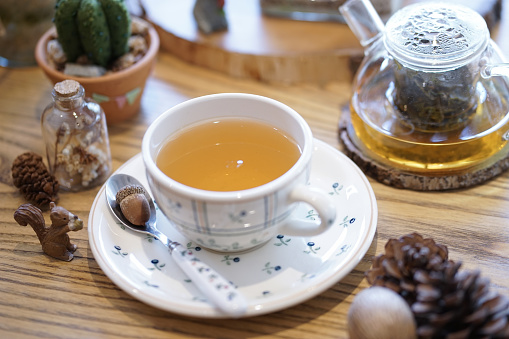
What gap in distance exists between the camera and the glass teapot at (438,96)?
79 centimetres

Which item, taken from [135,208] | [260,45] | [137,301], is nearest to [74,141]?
[135,208]

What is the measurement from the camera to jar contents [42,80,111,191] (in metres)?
0.85

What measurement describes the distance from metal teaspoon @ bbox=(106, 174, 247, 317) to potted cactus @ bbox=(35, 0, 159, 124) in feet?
0.74

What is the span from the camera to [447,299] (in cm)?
54

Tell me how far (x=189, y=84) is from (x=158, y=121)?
1.32 ft

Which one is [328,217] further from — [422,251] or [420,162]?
[420,162]

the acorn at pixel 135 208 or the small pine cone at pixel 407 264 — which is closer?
the small pine cone at pixel 407 264

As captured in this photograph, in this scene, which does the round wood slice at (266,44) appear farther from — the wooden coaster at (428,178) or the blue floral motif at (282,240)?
the blue floral motif at (282,240)

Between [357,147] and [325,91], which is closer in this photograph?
[357,147]

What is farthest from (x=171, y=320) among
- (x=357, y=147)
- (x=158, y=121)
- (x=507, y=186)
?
(x=507, y=186)

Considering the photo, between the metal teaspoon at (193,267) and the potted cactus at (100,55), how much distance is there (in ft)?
0.74

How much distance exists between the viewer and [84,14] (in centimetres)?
92

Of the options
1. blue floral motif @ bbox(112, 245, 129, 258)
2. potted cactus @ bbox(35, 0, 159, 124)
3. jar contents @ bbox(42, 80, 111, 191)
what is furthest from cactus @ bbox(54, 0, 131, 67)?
blue floral motif @ bbox(112, 245, 129, 258)

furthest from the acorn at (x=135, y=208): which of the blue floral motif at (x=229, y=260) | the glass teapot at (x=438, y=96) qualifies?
the glass teapot at (x=438, y=96)
